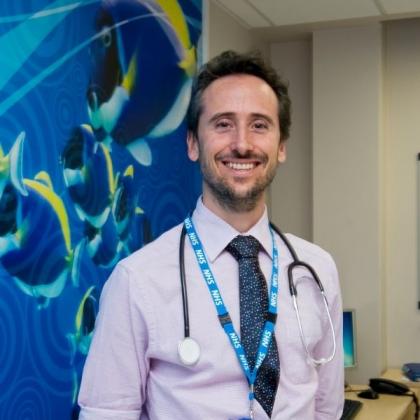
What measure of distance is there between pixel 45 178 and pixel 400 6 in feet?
6.38

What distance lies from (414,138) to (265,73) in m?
2.27

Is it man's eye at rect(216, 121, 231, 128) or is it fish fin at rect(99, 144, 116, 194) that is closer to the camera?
man's eye at rect(216, 121, 231, 128)

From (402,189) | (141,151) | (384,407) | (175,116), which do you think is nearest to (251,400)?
(141,151)

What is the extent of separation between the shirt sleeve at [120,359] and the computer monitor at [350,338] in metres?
2.19

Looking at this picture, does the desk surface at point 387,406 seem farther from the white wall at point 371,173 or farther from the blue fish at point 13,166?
the blue fish at point 13,166

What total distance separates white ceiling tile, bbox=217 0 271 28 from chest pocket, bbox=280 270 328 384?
1.90 m

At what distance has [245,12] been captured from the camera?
10.1 feet

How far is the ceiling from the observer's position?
2916 mm

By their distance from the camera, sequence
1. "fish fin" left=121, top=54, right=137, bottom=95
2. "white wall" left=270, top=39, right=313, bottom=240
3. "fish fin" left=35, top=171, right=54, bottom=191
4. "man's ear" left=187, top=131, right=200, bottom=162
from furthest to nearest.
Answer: "white wall" left=270, top=39, right=313, bottom=240 → "fish fin" left=121, top=54, right=137, bottom=95 → "fish fin" left=35, top=171, right=54, bottom=191 → "man's ear" left=187, top=131, right=200, bottom=162

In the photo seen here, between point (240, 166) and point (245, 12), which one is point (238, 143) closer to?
point (240, 166)

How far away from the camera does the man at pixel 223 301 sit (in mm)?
1149

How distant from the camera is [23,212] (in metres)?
1.67

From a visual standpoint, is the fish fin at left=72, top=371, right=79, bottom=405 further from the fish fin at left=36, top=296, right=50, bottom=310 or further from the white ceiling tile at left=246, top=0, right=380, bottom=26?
the white ceiling tile at left=246, top=0, right=380, bottom=26

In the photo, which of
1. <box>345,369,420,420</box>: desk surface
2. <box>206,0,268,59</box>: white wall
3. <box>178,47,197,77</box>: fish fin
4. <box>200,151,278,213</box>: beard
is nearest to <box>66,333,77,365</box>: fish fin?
<box>200,151,278,213</box>: beard
